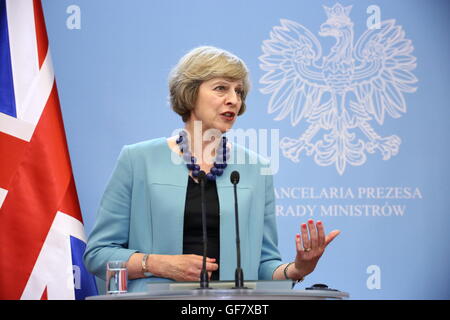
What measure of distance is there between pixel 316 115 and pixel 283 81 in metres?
0.27

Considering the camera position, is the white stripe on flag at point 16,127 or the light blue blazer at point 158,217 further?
the white stripe on flag at point 16,127

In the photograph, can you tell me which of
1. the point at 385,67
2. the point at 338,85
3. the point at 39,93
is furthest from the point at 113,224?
the point at 385,67

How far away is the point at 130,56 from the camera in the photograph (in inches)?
155

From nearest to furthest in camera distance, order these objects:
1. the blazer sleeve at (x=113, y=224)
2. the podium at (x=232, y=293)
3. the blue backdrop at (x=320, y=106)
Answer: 1. the podium at (x=232, y=293)
2. the blazer sleeve at (x=113, y=224)
3. the blue backdrop at (x=320, y=106)

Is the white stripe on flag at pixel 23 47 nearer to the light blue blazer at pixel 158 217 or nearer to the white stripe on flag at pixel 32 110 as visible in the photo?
the white stripe on flag at pixel 32 110

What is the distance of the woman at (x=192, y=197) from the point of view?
2904mm

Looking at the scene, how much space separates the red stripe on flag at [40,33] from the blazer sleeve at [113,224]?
94cm

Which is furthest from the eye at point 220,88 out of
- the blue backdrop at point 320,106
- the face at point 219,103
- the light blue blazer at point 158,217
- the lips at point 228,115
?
the blue backdrop at point 320,106

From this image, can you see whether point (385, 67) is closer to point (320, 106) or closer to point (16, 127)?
point (320, 106)

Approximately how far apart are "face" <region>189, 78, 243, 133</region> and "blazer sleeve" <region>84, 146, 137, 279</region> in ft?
1.31

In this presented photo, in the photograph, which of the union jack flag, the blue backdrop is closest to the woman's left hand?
the blue backdrop

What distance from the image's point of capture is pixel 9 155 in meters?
3.47

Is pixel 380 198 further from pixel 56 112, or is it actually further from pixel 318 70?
pixel 56 112

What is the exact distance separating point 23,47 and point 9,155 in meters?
0.58
